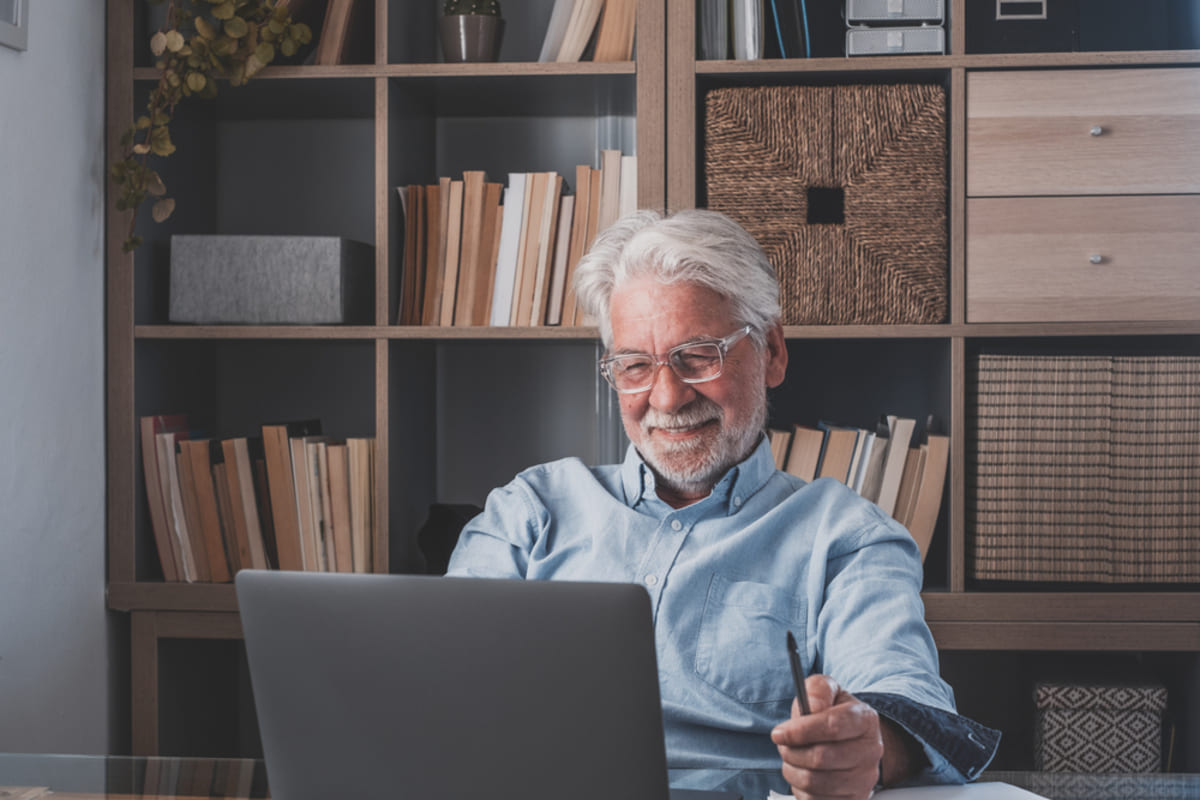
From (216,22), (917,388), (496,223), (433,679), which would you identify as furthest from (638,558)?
(216,22)

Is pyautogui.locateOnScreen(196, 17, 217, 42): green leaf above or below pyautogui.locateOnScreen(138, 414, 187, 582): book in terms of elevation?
above

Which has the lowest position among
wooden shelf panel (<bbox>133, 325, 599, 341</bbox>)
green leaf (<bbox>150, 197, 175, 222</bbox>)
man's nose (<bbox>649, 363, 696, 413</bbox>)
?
man's nose (<bbox>649, 363, 696, 413</bbox>)

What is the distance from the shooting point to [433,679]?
67 centimetres

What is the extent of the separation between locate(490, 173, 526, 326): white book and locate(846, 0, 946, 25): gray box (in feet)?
2.15

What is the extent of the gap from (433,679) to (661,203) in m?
1.30

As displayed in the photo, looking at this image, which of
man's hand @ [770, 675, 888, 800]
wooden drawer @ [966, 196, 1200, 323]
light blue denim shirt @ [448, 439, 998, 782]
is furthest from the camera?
wooden drawer @ [966, 196, 1200, 323]

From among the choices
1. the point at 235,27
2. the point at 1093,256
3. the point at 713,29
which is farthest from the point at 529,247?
the point at 1093,256

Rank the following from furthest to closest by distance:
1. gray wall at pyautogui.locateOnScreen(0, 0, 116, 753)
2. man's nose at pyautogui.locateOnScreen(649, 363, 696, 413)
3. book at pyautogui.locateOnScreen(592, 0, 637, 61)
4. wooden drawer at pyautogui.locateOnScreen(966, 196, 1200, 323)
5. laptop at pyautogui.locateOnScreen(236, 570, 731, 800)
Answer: book at pyautogui.locateOnScreen(592, 0, 637, 61), wooden drawer at pyautogui.locateOnScreen(966, 196, 1200, 323), gray wall at pyautogui.locateOnScreen(0, 0, 116, 753), man's nose at pyautogui.locateOnScreen(649, 363, 696, 413), laptop at pyautogui.locateOnScreen(236, 570, 731, 800)

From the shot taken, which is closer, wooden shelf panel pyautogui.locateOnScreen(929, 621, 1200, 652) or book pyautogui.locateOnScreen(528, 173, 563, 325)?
wooden shelf panel pyautogui.locateOnScreen(929, 621, 1200, 652)

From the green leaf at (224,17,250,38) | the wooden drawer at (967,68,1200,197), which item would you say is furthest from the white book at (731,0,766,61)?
the green leaf at (224,17,250,38)

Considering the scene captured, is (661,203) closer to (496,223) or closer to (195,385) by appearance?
(496,223)

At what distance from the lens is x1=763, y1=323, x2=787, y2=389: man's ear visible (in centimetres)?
142

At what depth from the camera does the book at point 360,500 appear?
1902 millimetres

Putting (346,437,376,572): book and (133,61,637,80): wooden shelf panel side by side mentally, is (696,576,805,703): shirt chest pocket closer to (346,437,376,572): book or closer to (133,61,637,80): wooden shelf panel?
(346,437,376,572): book
